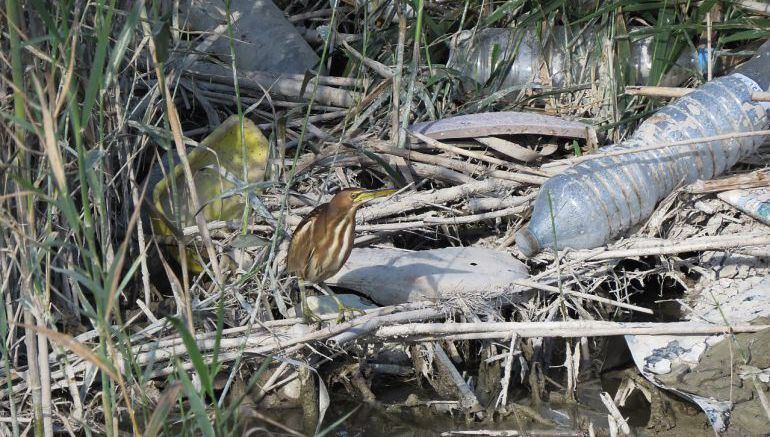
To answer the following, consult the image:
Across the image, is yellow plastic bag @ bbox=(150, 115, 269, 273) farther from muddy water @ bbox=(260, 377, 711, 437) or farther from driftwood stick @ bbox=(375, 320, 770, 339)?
driftwood stick @ bbox=(375, 320, 770, 339)

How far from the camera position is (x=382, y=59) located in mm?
4703

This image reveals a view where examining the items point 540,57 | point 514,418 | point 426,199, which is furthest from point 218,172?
point 540,57

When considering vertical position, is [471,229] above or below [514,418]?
above

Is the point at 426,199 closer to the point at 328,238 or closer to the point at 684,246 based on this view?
the point at 328,238

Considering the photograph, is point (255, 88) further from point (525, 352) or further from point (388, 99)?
point (525, 352)

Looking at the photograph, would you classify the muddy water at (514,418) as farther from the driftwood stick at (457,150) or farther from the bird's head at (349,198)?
the driftwood stick at (457,150)

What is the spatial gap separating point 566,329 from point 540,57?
1962 millimetres

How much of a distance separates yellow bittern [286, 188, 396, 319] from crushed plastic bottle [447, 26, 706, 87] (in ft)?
5.10

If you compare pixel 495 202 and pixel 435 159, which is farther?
pixel 435 159

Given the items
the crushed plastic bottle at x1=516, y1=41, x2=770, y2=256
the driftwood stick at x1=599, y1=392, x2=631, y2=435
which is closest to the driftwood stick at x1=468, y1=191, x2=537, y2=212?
the crushed plastic bottle at x1=516, y1=41, x2=770, y2=256

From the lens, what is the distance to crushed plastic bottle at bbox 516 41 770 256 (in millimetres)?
3754

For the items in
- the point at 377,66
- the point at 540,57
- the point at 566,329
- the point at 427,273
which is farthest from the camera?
the point at 540,57

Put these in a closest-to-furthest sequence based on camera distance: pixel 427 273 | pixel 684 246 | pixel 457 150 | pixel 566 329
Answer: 1. pixel 566 329
2. pixel 684 246
3. pixel 427 273
4. pixel 457 150

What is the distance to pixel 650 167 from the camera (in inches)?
156
